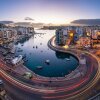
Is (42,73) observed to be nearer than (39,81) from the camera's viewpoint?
No

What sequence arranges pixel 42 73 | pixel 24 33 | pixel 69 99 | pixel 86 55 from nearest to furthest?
pixel 69 99
pixel 42 73
pixel 86 55
pixel 24 33

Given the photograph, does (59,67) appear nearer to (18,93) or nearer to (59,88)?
(59,88)

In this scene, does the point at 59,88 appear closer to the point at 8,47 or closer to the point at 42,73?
the point at 42,73

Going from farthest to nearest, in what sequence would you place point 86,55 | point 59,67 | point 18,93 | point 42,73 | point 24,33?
point 24,33 → point 86,55 → point 59,67 → point 42,73 → point 18,93

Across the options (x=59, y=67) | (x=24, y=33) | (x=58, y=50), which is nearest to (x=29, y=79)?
(x=59, y=67)

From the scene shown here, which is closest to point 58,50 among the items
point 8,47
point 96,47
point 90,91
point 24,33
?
point 96,47

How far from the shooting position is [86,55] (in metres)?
59.4

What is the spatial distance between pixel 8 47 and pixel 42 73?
116 feet

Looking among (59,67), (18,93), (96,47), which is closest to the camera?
(18,93)

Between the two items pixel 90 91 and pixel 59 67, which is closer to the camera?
pixel 90 91

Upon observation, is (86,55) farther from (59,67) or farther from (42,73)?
(42,73)

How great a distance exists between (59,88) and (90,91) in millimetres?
5534

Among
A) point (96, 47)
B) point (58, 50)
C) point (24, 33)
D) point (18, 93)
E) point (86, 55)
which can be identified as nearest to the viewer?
point (18, 93)

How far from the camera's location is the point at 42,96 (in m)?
28.9
